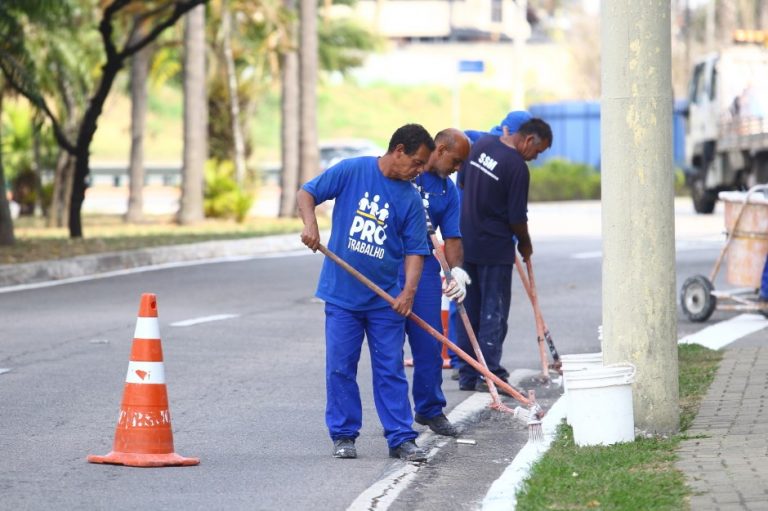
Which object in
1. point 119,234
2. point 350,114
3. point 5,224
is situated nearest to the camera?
point 5,224

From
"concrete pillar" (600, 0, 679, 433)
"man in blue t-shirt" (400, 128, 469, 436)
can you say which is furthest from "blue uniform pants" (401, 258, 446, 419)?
"concrete pillar" (600, 0, 679, 433)

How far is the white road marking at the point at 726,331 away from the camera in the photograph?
42.3ft

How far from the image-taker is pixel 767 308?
14227 mm

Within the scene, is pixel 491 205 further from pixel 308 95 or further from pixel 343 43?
pixel 343 43

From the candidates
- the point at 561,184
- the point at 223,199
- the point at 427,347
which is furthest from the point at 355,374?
the point at 561,184

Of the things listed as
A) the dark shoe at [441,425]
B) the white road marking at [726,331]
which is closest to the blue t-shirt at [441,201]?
the dark shoe at [441,425]

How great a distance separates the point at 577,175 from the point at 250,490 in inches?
1439

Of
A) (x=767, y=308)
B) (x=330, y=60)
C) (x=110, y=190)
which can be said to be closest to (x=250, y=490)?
(x=767, y=308)

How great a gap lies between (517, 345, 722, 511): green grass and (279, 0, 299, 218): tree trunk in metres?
23.5

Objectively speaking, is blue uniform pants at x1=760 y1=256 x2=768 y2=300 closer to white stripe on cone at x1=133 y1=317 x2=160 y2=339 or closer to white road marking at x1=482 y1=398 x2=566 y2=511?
white road marking at x1=482 y1=398 x2=566 y2=511

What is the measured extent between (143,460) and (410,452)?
1.34 m

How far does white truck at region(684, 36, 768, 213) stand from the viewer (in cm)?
2948

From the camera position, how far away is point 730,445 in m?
7.87

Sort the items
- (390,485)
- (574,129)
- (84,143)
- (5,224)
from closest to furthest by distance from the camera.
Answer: (390,485) → (5,224) → (84,143) → (574,129)
